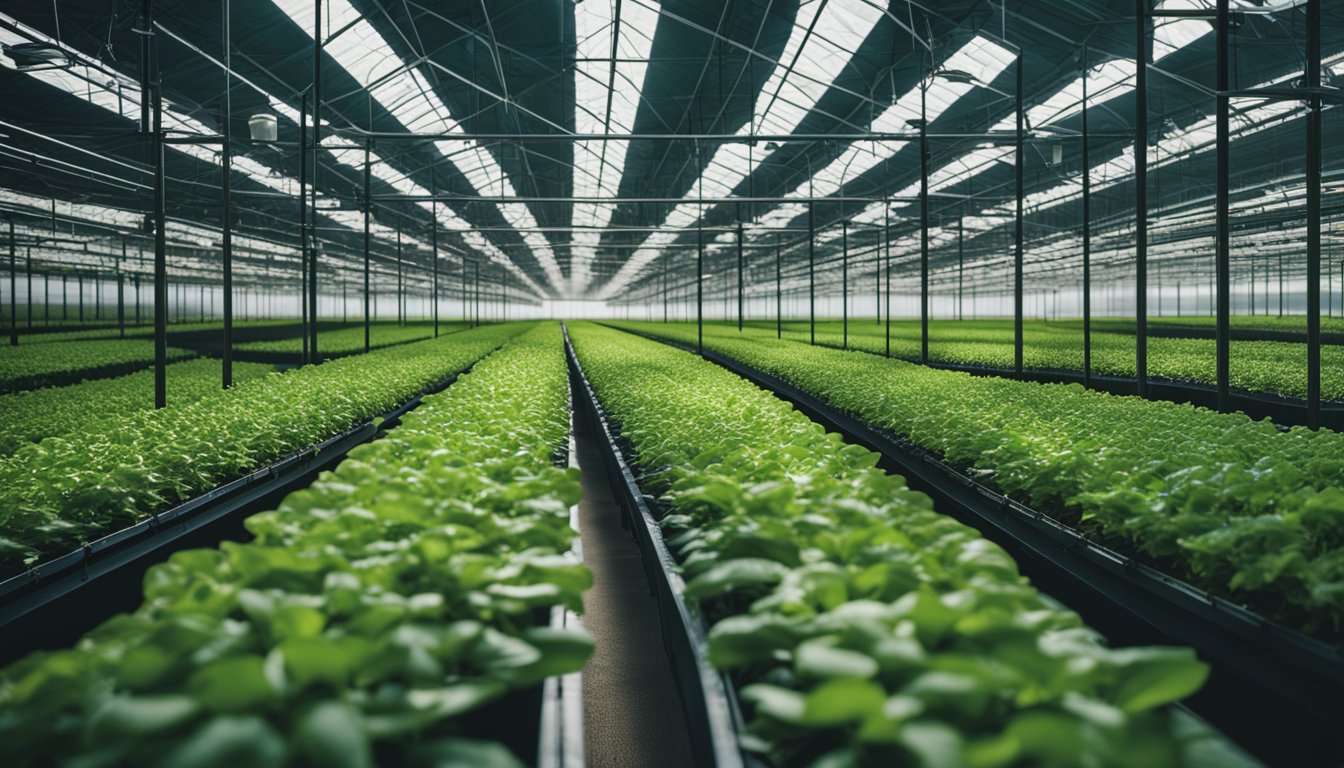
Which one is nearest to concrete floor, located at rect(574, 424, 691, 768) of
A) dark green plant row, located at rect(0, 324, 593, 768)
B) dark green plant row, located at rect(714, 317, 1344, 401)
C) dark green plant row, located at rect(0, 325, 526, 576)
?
dark green plant row, located at rect(0, 324, 593, 768)

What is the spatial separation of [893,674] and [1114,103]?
20.9 meters

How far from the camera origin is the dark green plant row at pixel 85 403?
7.04 m

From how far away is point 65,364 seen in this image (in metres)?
15.0

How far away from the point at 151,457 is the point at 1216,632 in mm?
5292

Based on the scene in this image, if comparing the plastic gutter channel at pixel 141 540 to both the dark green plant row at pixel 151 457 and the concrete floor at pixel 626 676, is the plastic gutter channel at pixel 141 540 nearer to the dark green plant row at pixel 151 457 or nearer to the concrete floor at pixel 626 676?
the dark green plant row at pixel 151 457

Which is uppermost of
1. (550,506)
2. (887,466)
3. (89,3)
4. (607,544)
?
(89,3)

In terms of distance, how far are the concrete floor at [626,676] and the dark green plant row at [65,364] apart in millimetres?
11627

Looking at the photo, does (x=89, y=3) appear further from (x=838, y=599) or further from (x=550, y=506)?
(x=838, y=599)

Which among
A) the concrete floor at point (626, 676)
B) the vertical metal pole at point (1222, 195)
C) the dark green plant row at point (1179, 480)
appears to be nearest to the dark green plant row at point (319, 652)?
the concrete floor at point (626, 676)

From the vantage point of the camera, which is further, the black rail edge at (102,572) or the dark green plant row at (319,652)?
the black rail edge at (102,572)

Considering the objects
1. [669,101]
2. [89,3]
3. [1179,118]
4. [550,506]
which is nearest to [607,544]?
[550,506]

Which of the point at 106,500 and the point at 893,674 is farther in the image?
the point at 106,500

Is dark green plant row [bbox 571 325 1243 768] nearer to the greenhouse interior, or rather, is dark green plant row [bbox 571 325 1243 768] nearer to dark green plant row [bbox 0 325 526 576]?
the greenhouse interior

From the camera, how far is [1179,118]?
20906 mm
